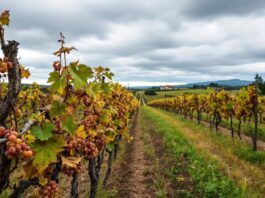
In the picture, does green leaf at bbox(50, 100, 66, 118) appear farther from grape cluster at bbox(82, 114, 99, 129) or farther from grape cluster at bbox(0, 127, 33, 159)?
grape cluster at bbox(82, 114, 99, 129)

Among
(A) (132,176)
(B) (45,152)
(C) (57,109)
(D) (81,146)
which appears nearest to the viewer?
(B) (45,152)

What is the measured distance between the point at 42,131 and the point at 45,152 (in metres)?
0.17

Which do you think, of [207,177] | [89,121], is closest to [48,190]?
[89,121]

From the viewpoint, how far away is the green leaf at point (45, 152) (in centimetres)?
254

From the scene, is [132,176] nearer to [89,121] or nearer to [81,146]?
[89,121]

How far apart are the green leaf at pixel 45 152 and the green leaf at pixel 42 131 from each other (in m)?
0.10

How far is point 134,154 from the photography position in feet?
49.3

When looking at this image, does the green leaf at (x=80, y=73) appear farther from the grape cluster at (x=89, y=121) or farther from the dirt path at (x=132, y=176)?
the dirt path at (x=132, y=176)

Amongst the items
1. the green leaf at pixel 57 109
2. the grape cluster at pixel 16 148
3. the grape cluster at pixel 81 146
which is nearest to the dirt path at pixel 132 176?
the grape cluster at pixel 81 146

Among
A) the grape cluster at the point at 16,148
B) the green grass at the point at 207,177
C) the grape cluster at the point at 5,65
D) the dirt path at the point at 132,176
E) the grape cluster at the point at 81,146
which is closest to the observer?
the grape cluster at the point at 16,148

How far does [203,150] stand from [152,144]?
5.24 meters

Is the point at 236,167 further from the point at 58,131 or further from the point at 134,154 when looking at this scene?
the point at 58,131

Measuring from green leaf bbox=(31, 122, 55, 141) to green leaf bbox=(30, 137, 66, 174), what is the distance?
0.10 meters

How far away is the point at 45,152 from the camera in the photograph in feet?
8.50
